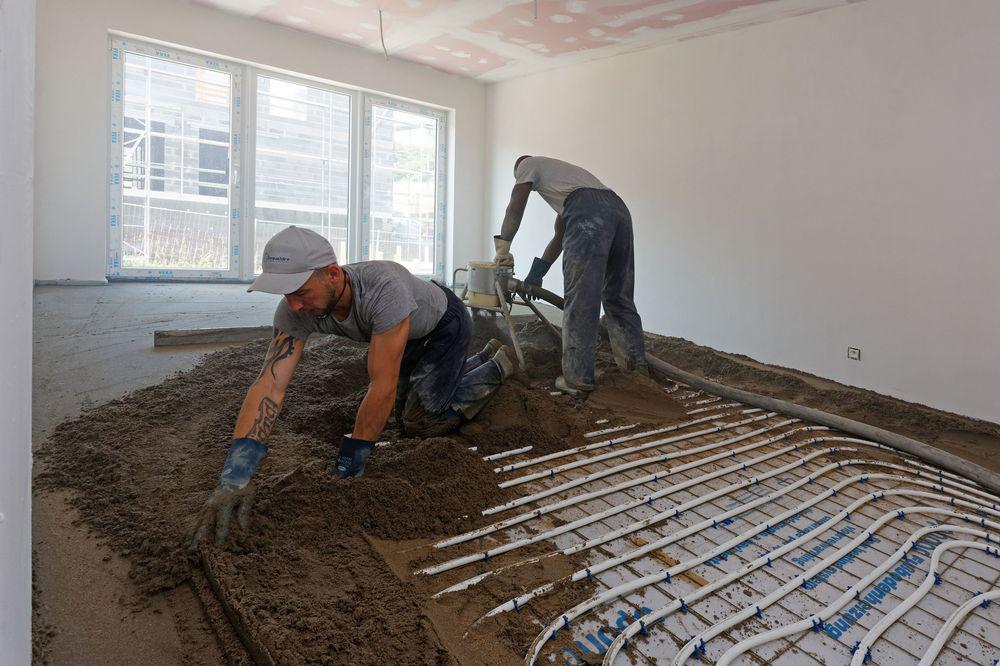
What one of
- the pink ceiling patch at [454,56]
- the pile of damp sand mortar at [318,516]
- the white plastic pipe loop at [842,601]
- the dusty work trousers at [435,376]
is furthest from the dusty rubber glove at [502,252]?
the pink ceiling patch at [454,56]

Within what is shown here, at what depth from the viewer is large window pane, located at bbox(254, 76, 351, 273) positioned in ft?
22.9

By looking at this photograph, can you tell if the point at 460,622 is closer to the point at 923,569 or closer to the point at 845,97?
the point at 923,569

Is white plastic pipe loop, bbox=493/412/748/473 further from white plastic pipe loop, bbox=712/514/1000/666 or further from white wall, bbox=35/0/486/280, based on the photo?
white wall, bbox=35/0/486/280

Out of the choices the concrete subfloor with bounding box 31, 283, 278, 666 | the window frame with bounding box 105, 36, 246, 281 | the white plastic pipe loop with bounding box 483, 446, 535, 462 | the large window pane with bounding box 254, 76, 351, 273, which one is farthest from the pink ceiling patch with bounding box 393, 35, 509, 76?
the white plastic pipe loop with bounding box 483, 446, 535, 462

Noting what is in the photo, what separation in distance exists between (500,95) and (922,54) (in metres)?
5.16

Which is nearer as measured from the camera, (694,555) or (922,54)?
(694,555)

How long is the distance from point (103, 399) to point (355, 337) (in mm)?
1369

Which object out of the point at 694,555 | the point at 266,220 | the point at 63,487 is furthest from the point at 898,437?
the point at 266,220

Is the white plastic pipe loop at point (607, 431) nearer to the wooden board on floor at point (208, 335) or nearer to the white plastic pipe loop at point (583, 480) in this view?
the white plastic pipe loop at point (583, 480)

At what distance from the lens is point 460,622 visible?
1344 mm

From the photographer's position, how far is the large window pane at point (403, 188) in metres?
7.86

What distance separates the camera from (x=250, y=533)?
1.57 metres

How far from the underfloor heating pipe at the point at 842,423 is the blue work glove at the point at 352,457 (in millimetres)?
1825

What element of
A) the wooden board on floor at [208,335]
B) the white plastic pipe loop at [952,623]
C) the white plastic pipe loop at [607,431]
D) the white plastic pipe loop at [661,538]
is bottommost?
the white plastic pipe loop at [952,623]
